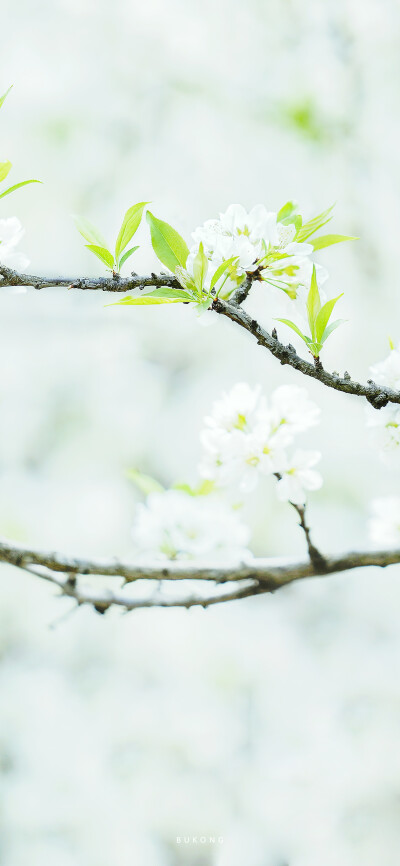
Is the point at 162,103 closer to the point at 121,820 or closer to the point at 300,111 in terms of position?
the point at 300,111

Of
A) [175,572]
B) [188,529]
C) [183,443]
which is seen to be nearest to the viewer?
[175,572]

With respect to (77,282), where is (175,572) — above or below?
below

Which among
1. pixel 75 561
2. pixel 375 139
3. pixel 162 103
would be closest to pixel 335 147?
pixel 375 139

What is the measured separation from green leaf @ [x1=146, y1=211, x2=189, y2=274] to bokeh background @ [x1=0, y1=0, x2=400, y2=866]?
42 cm

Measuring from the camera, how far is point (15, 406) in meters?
1.14

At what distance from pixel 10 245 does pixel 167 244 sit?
0.10m

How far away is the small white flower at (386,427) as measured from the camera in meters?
0.41

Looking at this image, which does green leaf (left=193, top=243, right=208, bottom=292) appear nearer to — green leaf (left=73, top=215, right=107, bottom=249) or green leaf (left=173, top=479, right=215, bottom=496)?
green leaf (left=73, top=215, right=107, bottom=249)

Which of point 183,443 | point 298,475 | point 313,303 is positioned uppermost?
point 313,303

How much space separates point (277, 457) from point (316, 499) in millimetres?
767

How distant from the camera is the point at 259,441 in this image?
1.27ft

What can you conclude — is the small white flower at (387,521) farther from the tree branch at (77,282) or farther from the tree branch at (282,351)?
the tree branch at (77,282)

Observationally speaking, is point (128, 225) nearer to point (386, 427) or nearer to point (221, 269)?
point (221, 269)

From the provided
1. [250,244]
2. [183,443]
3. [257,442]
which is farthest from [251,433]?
[183,443]
